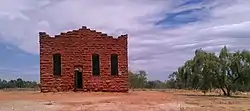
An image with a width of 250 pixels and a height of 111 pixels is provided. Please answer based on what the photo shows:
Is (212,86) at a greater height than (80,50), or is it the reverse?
(80,50)

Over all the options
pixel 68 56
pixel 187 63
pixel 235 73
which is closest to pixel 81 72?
pixel 68 56

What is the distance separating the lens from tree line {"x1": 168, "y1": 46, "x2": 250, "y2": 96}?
47.3m

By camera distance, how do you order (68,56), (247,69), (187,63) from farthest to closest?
(187,63), (247,69), (68,56)

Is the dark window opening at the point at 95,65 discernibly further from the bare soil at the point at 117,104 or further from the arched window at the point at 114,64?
the bare soil at the point at 117,104

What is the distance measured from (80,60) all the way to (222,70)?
15888 millimetres

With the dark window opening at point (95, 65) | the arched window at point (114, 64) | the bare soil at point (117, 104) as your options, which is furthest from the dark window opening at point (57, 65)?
the bare soil at point (117, 104)

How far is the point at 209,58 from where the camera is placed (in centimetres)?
4834

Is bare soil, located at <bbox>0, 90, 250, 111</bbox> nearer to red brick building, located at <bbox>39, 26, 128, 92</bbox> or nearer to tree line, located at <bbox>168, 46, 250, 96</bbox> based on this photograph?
red brick building, located at <bbox>39, 26, 128, 92</bbox>

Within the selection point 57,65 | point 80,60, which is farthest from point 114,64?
point 57,65

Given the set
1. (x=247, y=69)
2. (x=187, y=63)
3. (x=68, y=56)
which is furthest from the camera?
(x=187, y=63)

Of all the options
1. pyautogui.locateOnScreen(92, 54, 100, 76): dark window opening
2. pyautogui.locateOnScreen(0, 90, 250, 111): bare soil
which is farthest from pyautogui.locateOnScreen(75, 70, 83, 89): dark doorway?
pyautogui.locateOnScreen(0, 90, 250, 111): bare soil

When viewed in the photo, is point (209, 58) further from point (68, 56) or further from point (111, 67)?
point (68, 56)

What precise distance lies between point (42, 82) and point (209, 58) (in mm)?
→ 18532

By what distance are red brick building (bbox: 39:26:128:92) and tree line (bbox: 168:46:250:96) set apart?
9.57 metres
